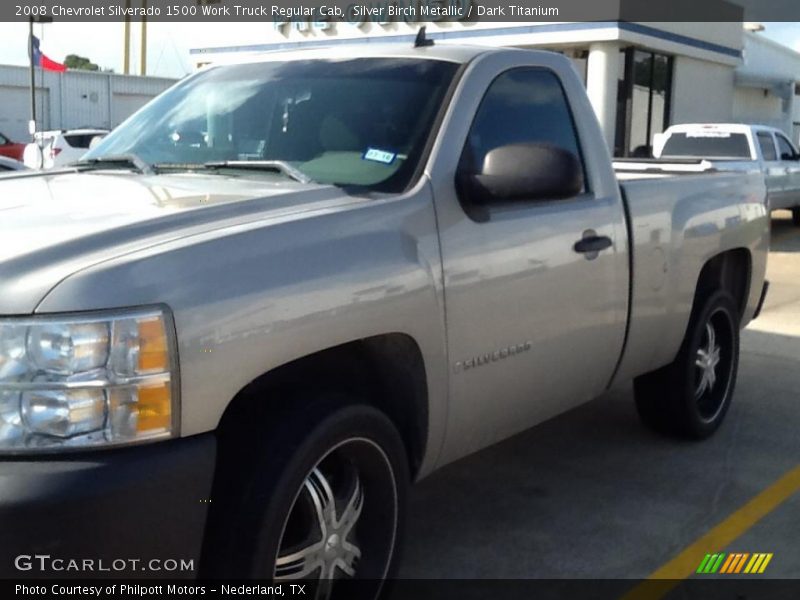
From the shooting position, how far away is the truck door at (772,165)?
16.4 metres

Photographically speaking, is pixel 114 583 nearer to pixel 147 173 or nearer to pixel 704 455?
pixel 147 173

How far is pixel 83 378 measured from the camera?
251 centimetres

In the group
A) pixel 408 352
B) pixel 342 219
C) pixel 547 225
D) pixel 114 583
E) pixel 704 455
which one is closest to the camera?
pixel 114 583

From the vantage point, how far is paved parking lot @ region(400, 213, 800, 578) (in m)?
4.21

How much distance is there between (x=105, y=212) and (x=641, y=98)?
23.1m

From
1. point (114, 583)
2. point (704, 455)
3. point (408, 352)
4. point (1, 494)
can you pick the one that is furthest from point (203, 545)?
point (704, 455)

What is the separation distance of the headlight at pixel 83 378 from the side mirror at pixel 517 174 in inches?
56.4

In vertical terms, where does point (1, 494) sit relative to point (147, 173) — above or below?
below

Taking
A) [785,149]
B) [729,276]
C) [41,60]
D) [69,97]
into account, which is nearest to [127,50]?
[69,97]

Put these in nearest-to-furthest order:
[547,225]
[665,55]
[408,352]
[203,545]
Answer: [203,545] < [408,352] < [547,225] < [665,55]

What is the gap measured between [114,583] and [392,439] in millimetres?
1013

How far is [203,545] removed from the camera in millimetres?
2793

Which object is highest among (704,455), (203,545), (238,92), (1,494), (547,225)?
(238,92)

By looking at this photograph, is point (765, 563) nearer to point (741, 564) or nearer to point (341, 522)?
point (741, 564)
